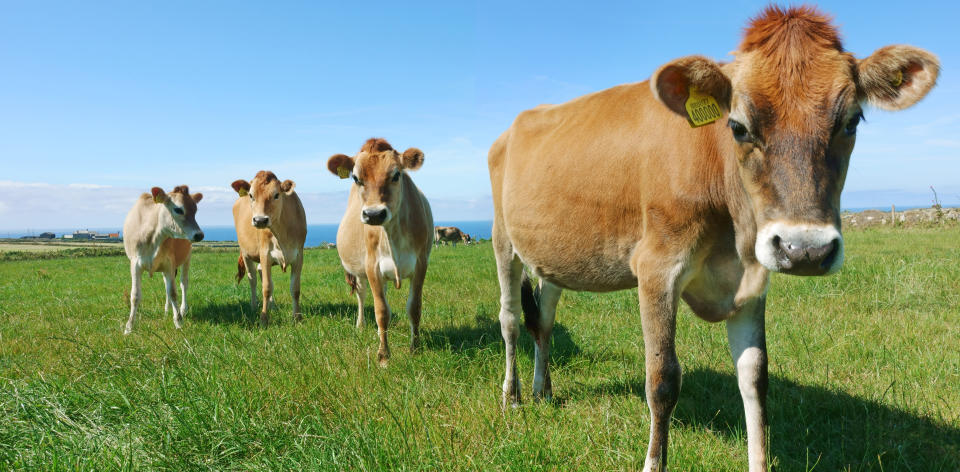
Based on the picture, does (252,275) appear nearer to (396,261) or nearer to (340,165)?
(340,165)

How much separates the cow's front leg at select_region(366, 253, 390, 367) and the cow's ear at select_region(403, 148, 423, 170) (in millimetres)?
1220

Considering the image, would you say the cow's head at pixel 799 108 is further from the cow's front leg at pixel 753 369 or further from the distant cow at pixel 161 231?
the distant cow at pixel 161 231

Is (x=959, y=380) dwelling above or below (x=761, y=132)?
below

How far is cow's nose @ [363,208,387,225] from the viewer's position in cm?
580

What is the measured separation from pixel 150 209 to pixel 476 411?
8.23 m

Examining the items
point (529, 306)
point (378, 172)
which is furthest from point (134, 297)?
point (529, 306)

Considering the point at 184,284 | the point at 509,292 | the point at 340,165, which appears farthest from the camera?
the point at 184,284

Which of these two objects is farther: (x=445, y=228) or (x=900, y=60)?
(x=445, y=228)

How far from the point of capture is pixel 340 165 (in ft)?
22.0

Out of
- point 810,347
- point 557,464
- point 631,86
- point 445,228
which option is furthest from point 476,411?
point 445,228

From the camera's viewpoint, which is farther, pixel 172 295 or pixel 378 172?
pixel 172 295

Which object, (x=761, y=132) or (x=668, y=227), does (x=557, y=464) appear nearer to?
(x=668, y=227)

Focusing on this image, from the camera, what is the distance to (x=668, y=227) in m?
2.75

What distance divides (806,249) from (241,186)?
9819 mm
